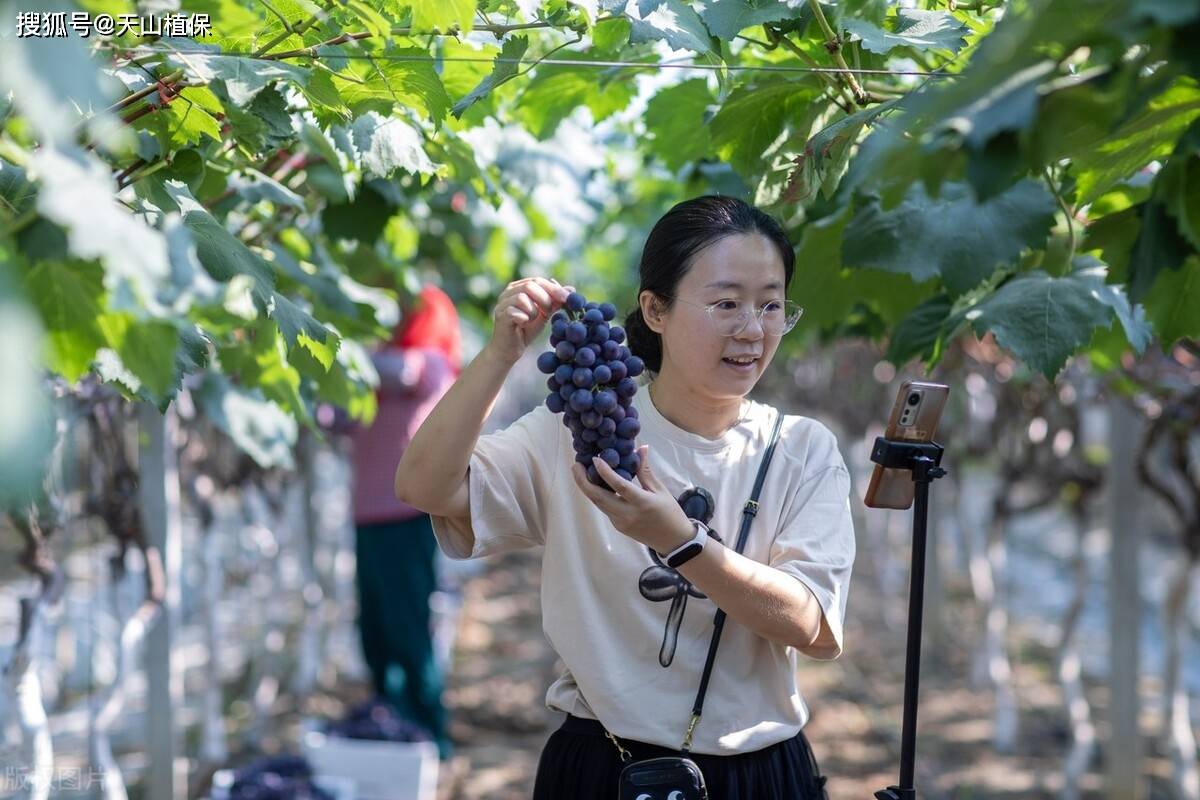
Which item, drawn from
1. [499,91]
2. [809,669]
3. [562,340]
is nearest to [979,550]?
[809,669]

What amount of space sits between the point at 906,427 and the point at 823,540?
21 cm

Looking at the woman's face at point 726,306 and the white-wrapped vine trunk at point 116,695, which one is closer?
the woman's face at point 726,306

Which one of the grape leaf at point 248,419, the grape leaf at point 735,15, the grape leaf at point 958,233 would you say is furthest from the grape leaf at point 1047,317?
the grape leaf at point 248,419

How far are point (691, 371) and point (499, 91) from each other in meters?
1.01

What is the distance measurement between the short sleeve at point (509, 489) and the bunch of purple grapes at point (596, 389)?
9.5 inches

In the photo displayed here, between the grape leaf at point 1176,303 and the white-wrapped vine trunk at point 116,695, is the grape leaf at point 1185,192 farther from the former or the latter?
the white-wrapped vine trunk at point 116,695

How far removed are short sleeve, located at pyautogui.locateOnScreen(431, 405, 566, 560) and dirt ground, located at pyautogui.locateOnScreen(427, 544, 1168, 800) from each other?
3302mm

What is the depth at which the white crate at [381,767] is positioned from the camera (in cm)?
420

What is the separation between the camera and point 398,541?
500 cm

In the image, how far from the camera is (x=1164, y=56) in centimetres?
114

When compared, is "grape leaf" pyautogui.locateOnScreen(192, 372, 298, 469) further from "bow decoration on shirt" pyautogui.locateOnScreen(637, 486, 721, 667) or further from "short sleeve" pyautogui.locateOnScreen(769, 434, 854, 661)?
"short sleeve" pyautogui.locateOnScreen(769, 434, 854, 661)

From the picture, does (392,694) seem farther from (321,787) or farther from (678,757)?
(678,757)

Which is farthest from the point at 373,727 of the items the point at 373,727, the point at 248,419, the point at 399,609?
the point at 248,419

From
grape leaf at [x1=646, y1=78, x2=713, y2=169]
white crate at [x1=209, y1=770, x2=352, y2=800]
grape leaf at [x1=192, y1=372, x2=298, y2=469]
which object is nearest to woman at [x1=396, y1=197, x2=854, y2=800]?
grape leaf at [x1=646, y1=78, x2=713, y2=169]
